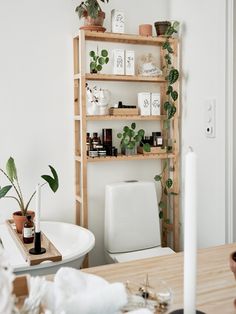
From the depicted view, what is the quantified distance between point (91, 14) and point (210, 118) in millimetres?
1043

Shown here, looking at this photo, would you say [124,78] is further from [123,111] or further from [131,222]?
[131,222]

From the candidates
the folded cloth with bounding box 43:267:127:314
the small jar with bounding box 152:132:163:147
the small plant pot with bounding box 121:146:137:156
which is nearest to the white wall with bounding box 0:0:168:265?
the small plant pot with bounding box 121:146:137:156

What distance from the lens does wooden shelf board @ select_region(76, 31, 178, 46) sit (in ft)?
8.44

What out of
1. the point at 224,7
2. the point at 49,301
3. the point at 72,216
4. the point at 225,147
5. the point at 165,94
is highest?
the point at 224,7

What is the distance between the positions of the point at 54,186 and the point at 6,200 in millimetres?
438

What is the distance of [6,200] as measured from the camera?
8.51 feet

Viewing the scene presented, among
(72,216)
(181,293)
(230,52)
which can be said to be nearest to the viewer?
(181,293)

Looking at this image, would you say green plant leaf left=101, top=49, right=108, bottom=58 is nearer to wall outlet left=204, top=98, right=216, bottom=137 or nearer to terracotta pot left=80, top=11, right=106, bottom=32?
terracotta pot left=80, top=11, right=106, bottom=32

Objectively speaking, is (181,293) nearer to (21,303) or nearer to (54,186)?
(21,303)

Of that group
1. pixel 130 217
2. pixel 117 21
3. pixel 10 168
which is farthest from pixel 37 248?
pixel 117 21

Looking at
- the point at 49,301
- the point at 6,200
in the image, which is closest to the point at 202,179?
the point at 6,200

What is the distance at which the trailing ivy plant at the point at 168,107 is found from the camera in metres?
2.73

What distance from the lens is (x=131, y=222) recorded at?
264cm

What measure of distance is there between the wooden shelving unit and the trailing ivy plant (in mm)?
39
